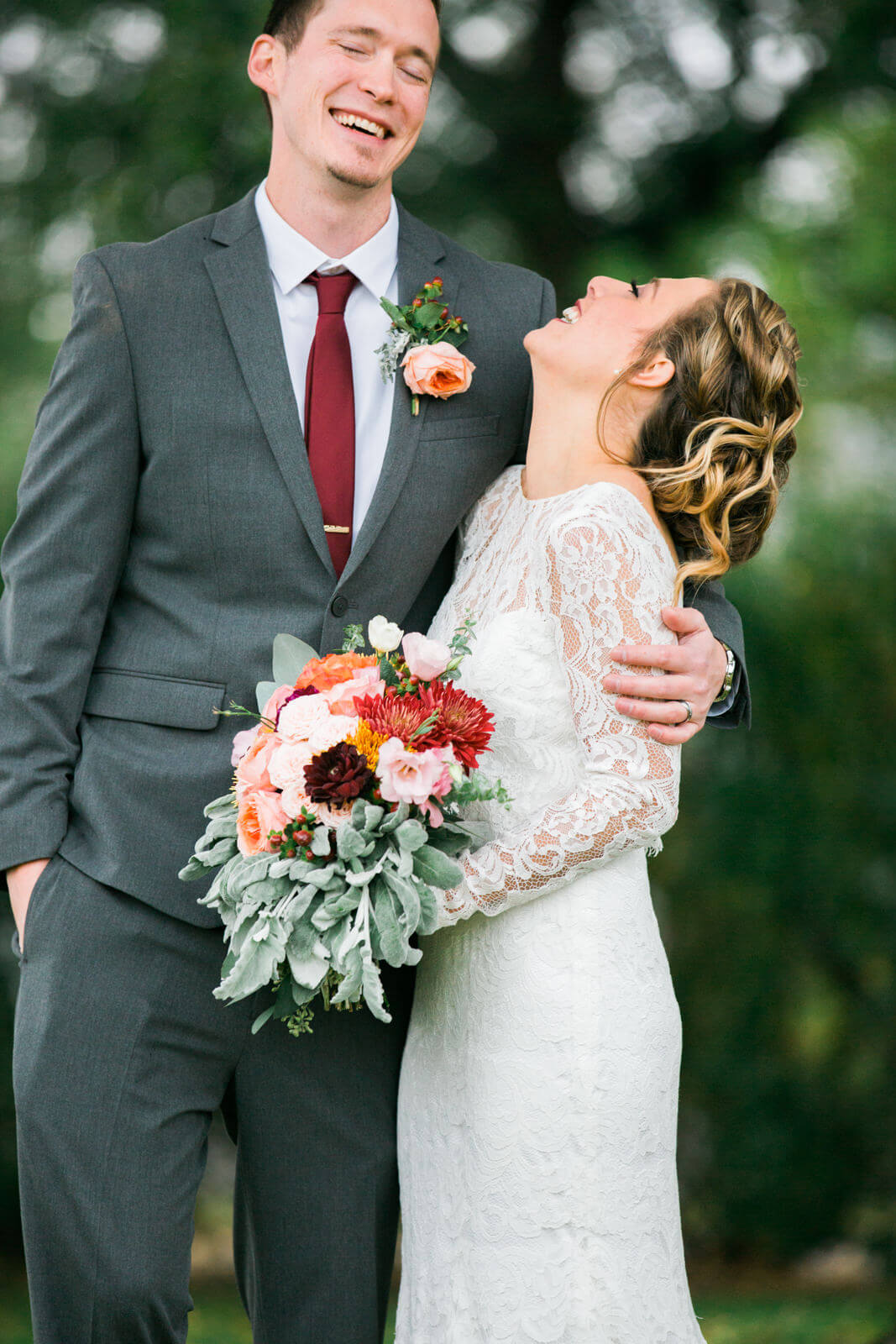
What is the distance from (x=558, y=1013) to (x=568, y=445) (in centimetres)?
100

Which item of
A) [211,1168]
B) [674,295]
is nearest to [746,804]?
[211,1168]

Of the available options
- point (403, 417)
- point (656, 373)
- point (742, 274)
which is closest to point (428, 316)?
point (403, 417)

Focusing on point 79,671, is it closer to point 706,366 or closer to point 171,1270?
point 171,1270

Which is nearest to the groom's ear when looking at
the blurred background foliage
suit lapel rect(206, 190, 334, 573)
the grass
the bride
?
the bride

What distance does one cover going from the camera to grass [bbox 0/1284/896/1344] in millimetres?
5383

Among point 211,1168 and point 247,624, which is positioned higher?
point 247,624

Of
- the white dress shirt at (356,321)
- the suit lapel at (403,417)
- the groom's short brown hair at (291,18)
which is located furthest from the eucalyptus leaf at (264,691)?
the groom's short brown hair at (291,18)

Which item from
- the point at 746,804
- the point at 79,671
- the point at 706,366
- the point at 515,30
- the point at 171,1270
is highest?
the point at 515,30

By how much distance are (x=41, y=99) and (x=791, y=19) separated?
286 cm

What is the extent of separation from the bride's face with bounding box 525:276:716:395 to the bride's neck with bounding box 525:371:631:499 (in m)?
0.04

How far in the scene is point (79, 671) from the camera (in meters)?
2.61

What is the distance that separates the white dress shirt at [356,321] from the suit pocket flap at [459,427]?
0.08 m

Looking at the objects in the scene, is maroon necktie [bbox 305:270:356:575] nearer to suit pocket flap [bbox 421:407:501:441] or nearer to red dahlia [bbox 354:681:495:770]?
suit pocket flap [bbox 421:407:501:441]

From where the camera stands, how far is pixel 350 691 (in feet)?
7.45
